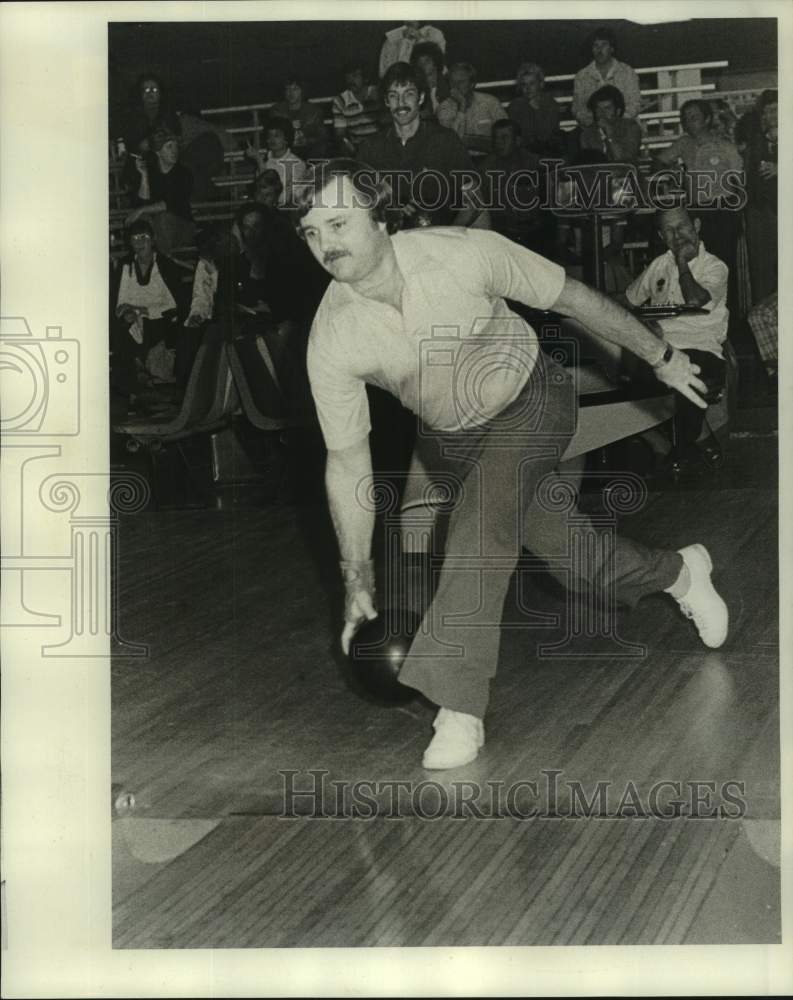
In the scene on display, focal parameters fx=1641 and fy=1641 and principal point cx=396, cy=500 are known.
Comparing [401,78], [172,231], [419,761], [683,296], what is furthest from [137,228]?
[419,761]

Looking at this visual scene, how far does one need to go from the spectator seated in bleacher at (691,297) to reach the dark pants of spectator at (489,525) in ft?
0.89

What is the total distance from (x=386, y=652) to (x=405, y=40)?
4.62 ft

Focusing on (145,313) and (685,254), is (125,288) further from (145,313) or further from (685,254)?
(685,254)

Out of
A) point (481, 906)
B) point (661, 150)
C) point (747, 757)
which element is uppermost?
point (661, 150)

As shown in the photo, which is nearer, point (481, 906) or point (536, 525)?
point (481, 906)

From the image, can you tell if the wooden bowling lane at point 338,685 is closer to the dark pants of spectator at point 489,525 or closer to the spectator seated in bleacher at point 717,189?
the dark pants of spectator at point 489,525

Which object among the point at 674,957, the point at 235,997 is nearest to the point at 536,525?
the point at 674,957

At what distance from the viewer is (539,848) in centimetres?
365

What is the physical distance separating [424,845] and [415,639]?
471 millimetres

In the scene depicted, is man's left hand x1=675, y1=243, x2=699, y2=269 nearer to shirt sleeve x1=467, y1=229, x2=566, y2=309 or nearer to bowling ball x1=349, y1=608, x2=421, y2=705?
shirt sleeve x1=467, y1=229, x2=566, y2=309

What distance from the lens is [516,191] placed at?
3768mm

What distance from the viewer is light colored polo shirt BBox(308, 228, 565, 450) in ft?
12.4

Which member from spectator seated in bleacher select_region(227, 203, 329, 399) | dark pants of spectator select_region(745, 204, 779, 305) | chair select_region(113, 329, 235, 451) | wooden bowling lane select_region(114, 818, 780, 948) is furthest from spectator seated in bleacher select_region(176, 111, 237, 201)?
wooden bowling lane select_region(114, 818, 780, 948)

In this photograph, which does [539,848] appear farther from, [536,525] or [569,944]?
[536,525]
